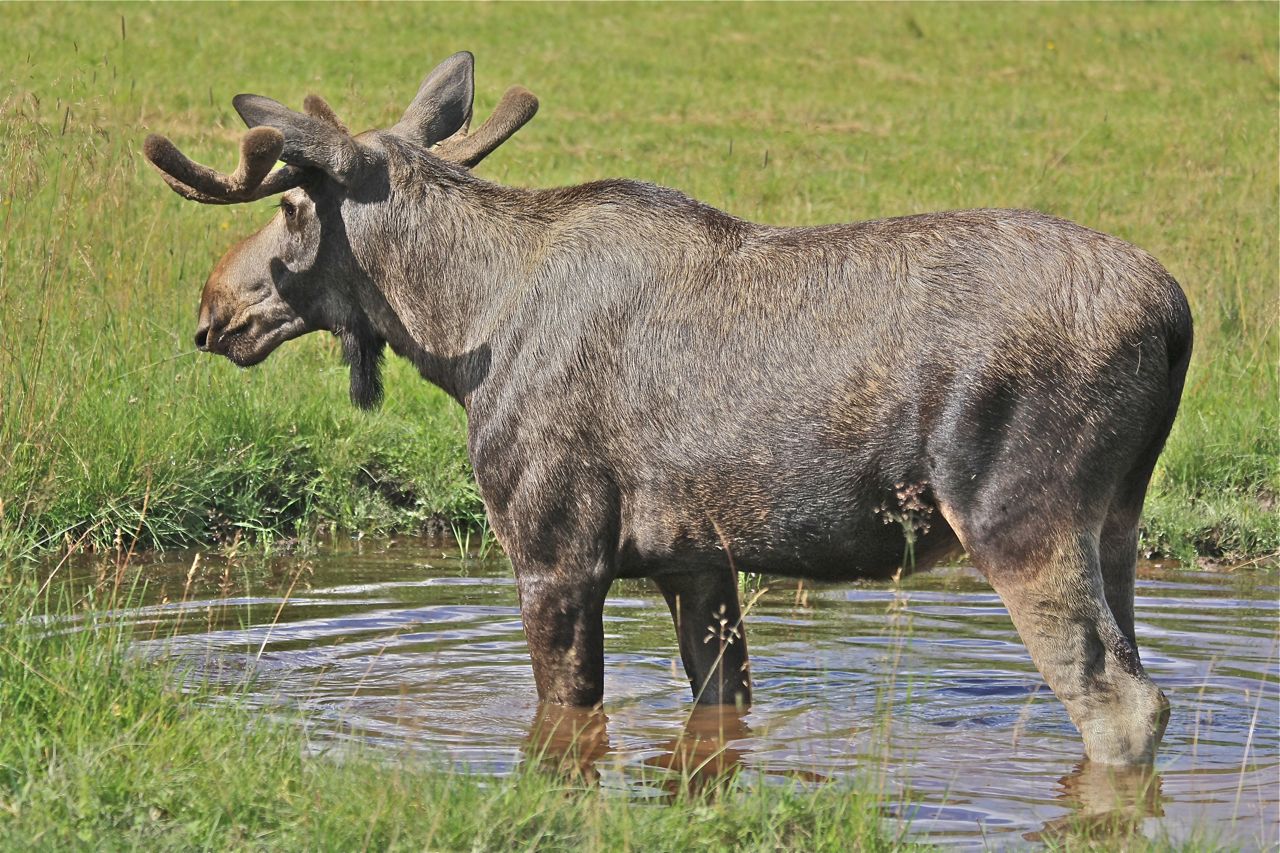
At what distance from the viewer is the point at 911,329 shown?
200 inches

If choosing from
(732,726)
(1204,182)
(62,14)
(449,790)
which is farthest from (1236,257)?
(62,14)

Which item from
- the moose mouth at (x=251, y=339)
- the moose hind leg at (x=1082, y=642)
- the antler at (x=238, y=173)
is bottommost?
the moose hind leg at (x=1082, y=642)

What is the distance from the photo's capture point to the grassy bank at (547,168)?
794 cm

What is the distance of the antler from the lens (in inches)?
216

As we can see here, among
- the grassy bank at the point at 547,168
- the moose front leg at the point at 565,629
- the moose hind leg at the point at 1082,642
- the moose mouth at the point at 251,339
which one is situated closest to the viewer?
the moose hind leg at the point at 1082,642

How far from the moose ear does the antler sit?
733 millimetres

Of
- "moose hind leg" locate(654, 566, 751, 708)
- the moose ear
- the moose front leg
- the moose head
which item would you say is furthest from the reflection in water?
the moose ear

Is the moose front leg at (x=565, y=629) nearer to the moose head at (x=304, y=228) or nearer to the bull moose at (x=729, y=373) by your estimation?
the bull moose at (x=729, y=373)

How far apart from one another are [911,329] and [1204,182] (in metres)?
12.5

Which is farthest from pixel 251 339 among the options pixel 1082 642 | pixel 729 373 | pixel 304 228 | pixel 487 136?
pixel 1082 642

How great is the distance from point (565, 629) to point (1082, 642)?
1597 millimetres

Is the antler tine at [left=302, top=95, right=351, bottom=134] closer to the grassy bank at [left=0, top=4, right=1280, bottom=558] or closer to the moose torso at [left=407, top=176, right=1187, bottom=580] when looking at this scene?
the moose torso at [left=407, top=176, right=1187, bottom=580]

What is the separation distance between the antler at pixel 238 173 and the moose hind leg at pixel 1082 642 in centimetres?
247

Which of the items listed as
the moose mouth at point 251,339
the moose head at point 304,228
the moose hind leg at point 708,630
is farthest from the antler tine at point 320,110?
the moose hind leg at point 708,630
